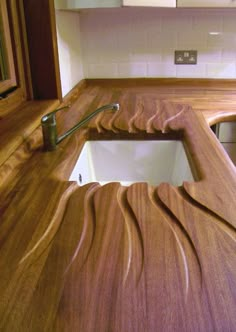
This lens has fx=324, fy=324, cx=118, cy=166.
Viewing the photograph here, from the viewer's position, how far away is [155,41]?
1985 mm

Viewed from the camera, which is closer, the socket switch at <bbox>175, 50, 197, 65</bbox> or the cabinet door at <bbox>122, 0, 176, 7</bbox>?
the cabinet door at <bbox>122, 0, 176, 7</bbox>

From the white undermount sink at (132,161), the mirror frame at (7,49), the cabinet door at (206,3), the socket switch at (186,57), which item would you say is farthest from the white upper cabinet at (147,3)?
the white undermount sink at (132,161)

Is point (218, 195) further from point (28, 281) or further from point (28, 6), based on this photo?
point (28, 6)

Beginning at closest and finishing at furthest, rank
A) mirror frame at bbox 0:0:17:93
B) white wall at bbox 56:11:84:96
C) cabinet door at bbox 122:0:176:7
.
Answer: mirror frame at bbox 0:0:17:93 < cabinet door at bbox 122:0:176:7 < white wall at bbox 56:11:84:96

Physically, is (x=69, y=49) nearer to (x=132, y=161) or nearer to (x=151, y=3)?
(x=151, y=3)

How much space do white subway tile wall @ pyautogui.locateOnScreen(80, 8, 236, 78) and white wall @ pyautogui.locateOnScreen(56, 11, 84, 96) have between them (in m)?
0.10

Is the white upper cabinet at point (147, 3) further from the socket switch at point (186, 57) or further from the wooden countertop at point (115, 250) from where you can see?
the wooden countertop at point (115, 250)

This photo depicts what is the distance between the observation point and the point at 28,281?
51 cm

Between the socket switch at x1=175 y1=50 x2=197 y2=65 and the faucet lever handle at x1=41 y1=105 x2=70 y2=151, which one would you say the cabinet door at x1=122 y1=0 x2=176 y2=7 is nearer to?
the socket switch at x1=175 y1=50 x2=197 y2=65

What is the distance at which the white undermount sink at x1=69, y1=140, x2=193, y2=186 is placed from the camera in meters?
1.23

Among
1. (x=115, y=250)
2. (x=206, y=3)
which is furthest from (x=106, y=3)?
(x=115, y=250)

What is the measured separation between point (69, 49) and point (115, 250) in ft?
4.62

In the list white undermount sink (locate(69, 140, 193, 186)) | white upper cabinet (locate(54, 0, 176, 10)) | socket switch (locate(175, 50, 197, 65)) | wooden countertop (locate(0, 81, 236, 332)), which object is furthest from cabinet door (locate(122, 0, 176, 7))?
wooden countertop (locate(0, 81, 236, 332))

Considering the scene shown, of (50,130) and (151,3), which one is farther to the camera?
(151,3)
